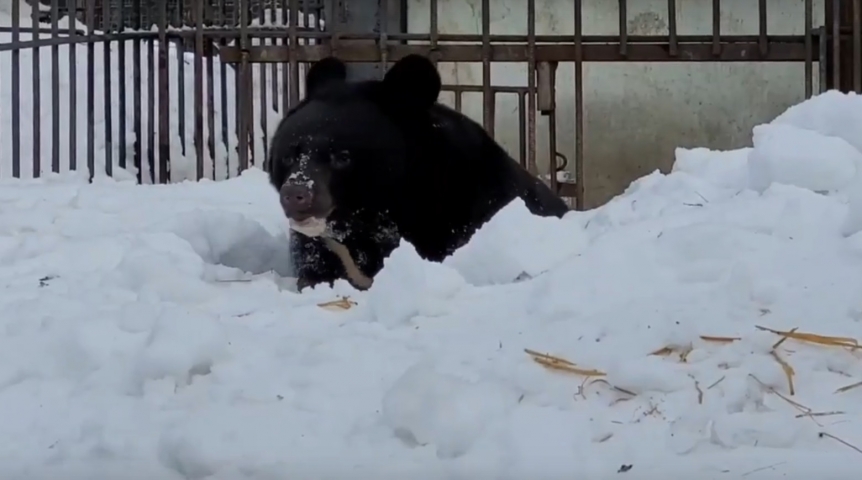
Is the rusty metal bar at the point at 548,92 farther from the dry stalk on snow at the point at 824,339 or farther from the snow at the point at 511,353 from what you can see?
the dry stalk on snow at the point at 824,339

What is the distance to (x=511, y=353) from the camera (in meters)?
2.40

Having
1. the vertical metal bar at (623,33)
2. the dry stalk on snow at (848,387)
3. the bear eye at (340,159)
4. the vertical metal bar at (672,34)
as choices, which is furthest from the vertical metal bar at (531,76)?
the dry stalk on snow at (848,387)

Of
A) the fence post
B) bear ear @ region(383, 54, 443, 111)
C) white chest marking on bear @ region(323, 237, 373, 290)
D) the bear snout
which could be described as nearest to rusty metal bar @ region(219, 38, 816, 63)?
the fence post

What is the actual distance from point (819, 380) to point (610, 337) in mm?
456

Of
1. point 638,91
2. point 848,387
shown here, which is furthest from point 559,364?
point 638,91

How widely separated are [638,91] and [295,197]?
5.57 meters

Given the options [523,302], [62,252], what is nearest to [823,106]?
[523,302]

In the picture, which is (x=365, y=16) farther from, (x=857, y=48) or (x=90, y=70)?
(x=857, y=48)

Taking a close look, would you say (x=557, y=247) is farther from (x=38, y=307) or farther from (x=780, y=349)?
(x=38, y=307)

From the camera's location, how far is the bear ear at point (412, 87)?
4676mm

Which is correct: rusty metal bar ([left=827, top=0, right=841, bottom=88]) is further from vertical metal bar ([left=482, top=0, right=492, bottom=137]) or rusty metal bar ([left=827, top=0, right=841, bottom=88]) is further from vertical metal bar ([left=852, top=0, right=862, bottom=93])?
vertical metal bar ([left=482, top=0, right=492, bottom=137])

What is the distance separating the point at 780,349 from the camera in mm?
2314

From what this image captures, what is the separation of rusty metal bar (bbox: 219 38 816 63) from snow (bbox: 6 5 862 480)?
387 centimetres

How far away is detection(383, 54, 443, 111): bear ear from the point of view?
4.68 m
